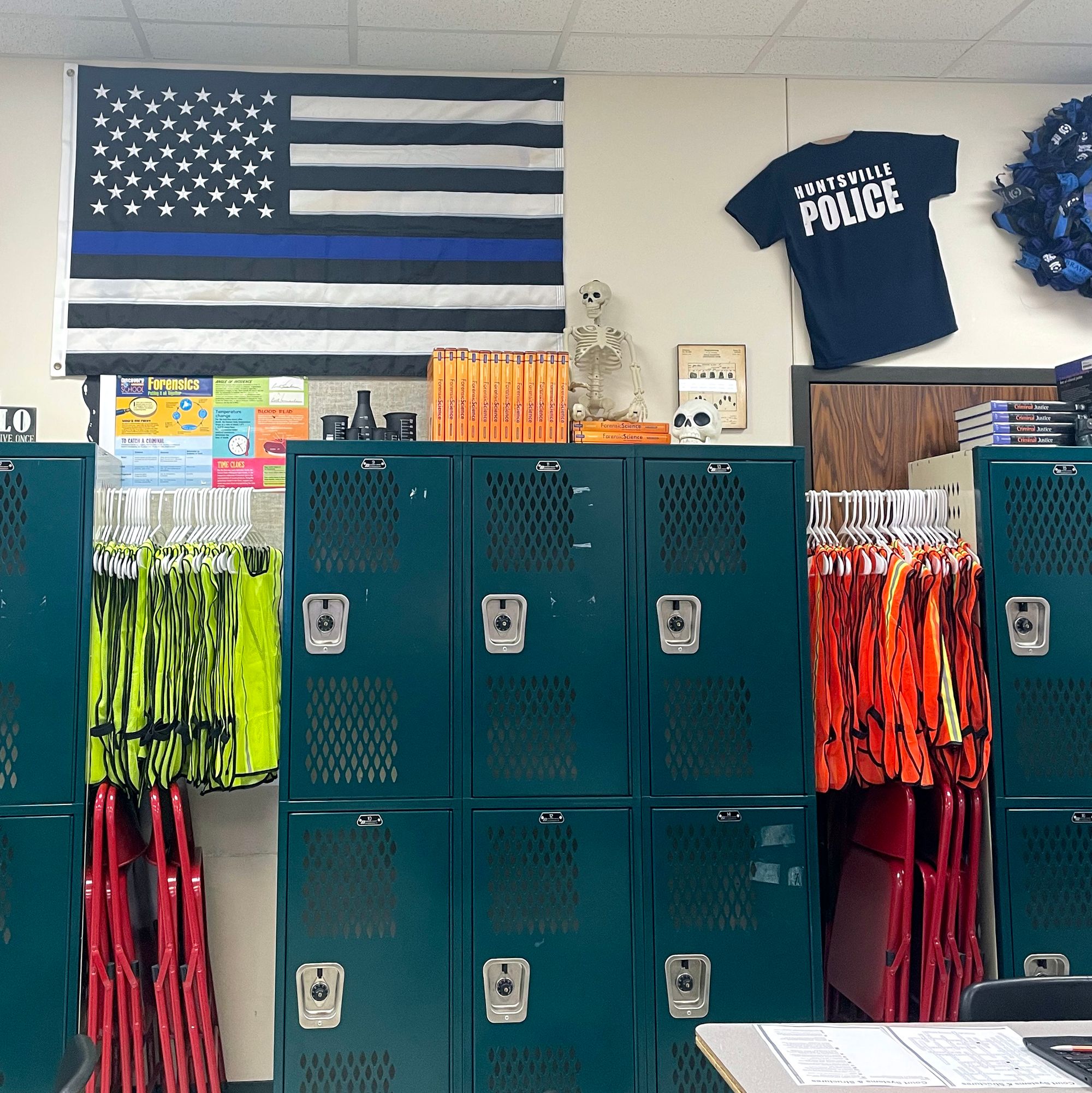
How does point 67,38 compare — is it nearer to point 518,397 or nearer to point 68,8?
point 68,8

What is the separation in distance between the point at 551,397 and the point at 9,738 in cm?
177

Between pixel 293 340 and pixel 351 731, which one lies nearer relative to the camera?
pixel 351 731

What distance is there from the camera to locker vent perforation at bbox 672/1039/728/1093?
8.50 feet

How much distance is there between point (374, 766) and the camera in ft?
8.55

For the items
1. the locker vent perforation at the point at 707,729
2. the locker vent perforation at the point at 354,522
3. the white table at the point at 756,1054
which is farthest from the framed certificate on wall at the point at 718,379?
the white table at the point at 756,1054

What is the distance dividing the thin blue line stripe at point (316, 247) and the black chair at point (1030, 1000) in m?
2.50

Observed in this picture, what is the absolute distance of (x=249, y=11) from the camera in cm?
305

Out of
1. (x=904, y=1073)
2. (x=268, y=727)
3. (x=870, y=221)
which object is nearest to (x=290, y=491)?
(x=268, y=727)

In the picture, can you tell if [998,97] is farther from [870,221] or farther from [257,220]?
[257,220]

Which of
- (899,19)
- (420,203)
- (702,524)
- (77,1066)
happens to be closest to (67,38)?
(420,203)

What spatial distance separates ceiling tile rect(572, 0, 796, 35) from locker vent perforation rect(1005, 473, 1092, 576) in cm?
161

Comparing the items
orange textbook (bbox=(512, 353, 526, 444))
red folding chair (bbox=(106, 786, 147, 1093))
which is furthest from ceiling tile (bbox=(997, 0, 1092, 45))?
red folding chair (bbox=(106, 786, 147, 1093))

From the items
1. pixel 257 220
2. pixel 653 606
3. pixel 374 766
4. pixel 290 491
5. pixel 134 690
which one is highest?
pixel 257 220

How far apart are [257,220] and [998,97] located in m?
2.65
